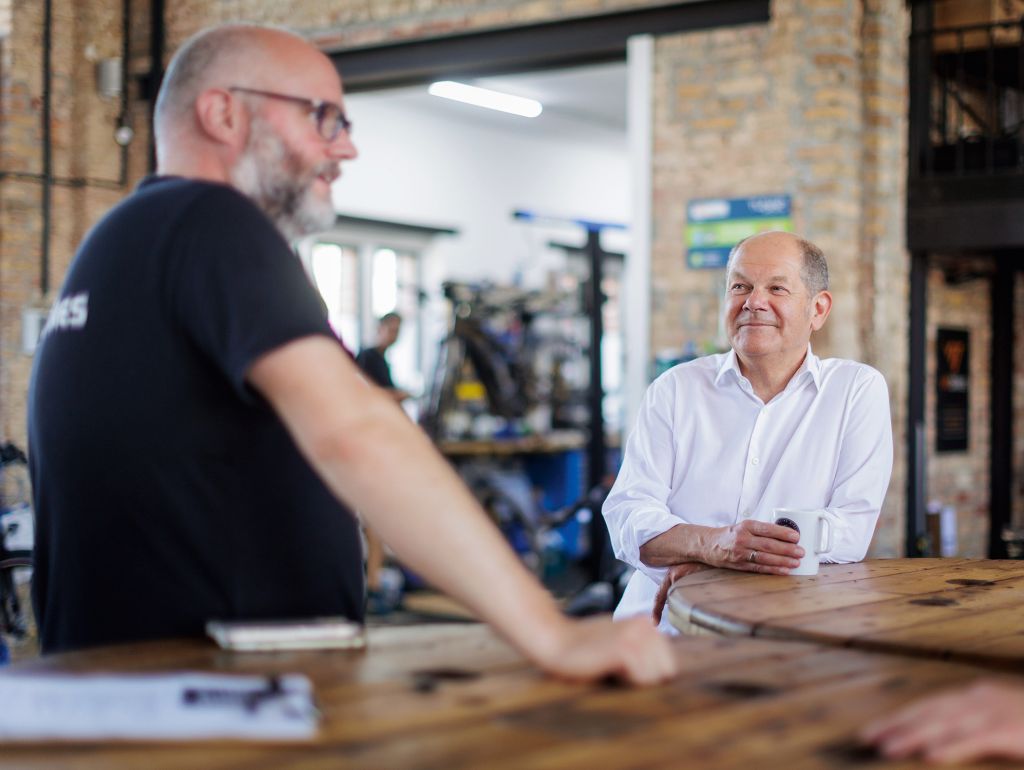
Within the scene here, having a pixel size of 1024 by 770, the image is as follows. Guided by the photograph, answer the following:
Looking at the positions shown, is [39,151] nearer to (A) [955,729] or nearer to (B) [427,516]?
(B) [427,516]

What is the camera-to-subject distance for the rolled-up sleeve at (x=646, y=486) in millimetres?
2773

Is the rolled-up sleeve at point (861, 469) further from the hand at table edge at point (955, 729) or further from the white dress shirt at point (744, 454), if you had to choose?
the hand at table edge at point (955, 729)

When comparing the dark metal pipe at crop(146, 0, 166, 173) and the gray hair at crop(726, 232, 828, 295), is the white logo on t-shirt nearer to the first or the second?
the gray hair at crop(726, 232, 828, 295)

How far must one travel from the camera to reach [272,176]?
1619 millimetres

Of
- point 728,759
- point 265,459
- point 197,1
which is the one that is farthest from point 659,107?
point 728,759

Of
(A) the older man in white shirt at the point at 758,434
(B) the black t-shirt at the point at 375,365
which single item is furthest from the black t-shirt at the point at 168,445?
(B) the black t-shirt at the point at 375,365

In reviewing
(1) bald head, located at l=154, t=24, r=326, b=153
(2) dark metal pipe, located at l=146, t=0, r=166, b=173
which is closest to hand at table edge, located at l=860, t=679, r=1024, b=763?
(1) bald head, located at l=154, t=24, r=326, b=153

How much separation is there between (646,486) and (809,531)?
2.05 ft

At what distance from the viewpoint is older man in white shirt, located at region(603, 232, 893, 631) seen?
2820 millimetres

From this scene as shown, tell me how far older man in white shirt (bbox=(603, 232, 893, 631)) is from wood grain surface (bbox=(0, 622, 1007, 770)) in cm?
128

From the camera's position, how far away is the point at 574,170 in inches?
563

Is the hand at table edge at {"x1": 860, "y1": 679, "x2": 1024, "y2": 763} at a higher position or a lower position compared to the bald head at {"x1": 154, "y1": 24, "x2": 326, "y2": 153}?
lower

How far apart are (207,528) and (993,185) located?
5.76 metres

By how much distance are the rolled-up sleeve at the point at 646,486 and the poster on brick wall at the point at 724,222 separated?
3.41 meters
